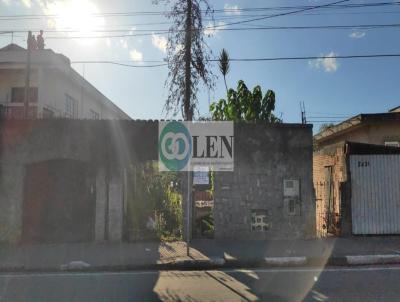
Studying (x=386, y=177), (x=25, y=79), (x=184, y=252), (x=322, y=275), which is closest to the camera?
(x=322, y=275)

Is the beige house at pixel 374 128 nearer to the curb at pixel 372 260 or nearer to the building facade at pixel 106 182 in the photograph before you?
the building facade at pixel 106 182

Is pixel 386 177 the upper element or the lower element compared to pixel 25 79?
lower

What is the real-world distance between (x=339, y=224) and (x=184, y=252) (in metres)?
4.80

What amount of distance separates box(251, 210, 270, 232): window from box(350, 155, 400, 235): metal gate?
247 cm

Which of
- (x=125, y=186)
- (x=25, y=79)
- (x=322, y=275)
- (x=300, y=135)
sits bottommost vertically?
(x=322, y=275)

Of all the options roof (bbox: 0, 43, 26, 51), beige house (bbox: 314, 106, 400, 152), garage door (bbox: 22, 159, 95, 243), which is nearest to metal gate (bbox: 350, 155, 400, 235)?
beige house (bbox: 314, 106, 400, 152)

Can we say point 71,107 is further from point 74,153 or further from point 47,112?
point 74,153

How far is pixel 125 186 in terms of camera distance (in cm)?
1184

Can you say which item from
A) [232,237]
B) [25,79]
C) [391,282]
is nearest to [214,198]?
[232,237]

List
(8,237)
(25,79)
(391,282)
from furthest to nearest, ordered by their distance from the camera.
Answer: (25,79), (8,237), (391,282)

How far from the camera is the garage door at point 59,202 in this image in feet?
37.2

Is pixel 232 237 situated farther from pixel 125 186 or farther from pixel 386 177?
pixel 386 177

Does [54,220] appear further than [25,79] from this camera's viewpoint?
No

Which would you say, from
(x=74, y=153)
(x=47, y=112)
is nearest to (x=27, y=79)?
(x=47, y=112)
